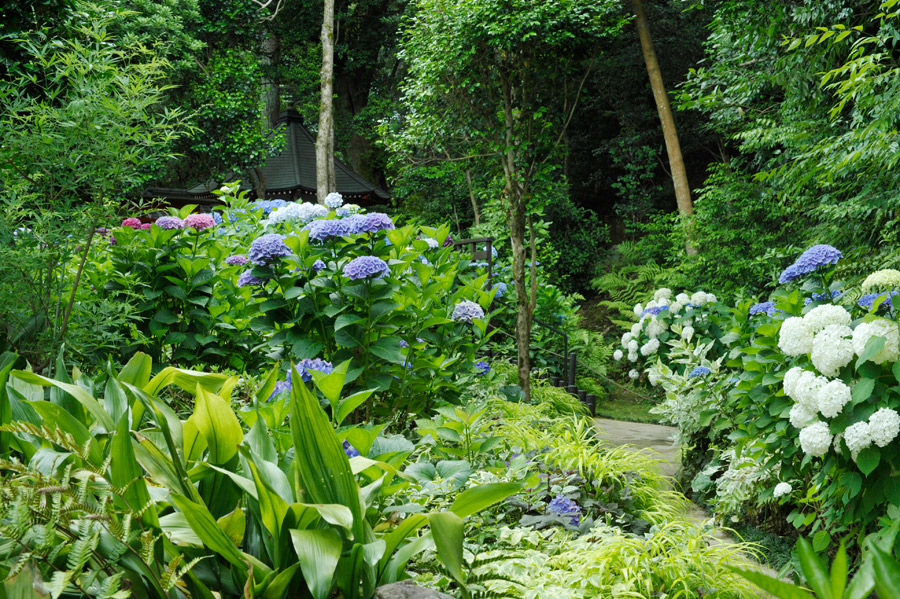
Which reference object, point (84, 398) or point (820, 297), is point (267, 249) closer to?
point (84, 398)

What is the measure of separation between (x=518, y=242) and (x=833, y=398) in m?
3.53

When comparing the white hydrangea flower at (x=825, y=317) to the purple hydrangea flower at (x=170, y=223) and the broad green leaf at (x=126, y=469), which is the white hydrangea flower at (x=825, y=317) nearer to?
the broad green leaf at (x=126, y=469)

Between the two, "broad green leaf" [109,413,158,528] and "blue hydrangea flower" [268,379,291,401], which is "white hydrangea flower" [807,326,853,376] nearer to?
"blue hydrangea flower" [268,379,291,401]

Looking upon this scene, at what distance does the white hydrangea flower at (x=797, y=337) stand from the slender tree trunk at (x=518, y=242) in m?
2.87

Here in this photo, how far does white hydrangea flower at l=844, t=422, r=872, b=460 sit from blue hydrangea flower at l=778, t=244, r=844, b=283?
108cm

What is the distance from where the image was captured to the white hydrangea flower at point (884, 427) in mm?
2131

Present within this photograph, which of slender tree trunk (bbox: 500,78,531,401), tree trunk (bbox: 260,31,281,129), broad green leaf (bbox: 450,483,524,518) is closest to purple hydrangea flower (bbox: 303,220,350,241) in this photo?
broad green leaf (bbox: 450,483,524,518)

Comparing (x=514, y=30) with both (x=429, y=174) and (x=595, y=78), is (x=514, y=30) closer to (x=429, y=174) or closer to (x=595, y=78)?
(x=429, y=174)

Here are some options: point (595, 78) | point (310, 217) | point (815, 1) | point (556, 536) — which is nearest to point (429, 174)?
point (595, 78)

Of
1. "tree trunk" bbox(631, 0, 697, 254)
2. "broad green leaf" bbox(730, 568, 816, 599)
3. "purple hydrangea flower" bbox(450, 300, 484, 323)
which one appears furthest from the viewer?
"tree trunk" bbox(631, 0, 697, 254)

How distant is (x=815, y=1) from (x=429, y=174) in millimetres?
7447

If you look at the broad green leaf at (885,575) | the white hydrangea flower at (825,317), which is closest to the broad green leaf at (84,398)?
the broad green leaf at (885,575)

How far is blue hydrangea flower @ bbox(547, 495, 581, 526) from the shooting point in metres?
2.36

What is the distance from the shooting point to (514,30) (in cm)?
552
